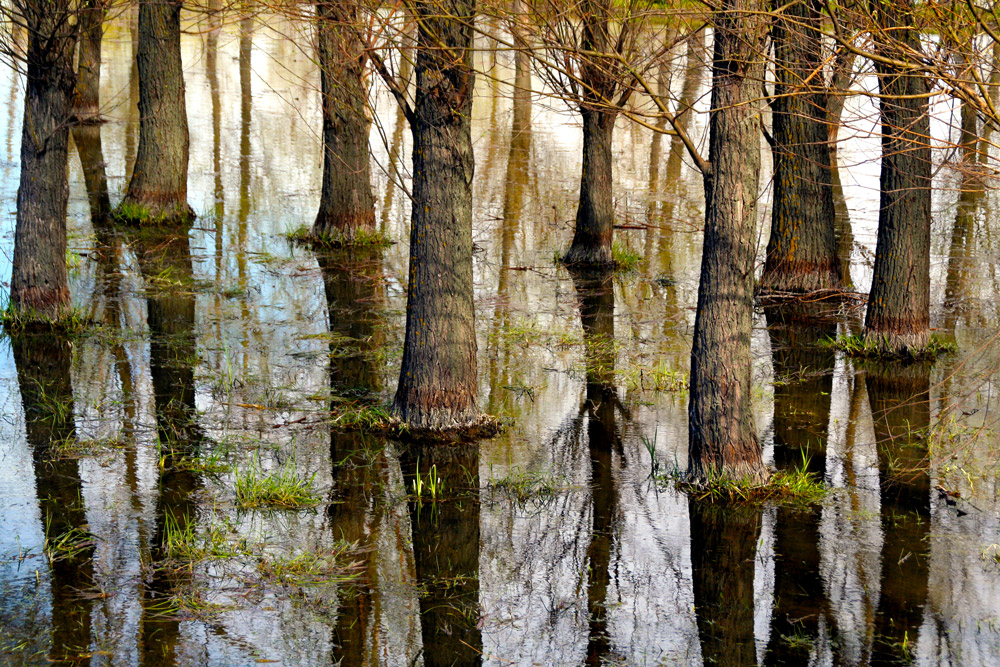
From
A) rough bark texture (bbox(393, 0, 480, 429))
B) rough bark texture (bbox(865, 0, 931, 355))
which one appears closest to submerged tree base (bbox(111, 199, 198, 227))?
rough bark texture (bbox(393, 0, 480, 429))

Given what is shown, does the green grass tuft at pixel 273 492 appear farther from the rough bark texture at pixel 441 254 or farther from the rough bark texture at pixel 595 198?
the rough bark texture at pixel 595 198

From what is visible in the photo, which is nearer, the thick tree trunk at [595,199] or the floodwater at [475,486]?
the floodwater at [475,486]

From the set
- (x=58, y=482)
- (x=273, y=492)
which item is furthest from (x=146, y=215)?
(x=273, y=492)

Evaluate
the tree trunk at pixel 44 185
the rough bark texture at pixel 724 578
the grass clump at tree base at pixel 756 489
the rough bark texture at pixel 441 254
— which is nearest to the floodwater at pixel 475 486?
the rough bark texture at pixel 724 578

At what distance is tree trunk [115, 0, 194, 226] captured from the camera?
52.8 feet

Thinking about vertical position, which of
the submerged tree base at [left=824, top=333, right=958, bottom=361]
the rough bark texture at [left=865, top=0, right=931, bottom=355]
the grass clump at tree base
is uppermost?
the rough bark texture at [left=865, top=0, right=931, bottom=355]

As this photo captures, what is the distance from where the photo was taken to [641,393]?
10188 millimetres

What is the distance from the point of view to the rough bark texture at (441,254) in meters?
8.48

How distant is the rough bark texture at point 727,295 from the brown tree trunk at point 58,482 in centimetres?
452

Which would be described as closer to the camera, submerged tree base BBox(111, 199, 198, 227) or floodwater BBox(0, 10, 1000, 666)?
floodwater BBox(0, 10, 1000, 666)

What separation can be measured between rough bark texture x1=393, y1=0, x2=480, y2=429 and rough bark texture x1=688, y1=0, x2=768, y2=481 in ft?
6.92

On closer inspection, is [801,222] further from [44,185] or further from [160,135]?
[160,135]

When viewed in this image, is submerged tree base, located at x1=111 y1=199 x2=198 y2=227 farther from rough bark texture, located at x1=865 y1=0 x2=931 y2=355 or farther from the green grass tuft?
rough bark texture, located at x1=865 y1=0 x2=931 y2=355

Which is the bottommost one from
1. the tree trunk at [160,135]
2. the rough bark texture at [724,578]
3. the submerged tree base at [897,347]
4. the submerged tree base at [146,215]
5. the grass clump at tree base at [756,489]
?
the rough bark texture at [724,578]
